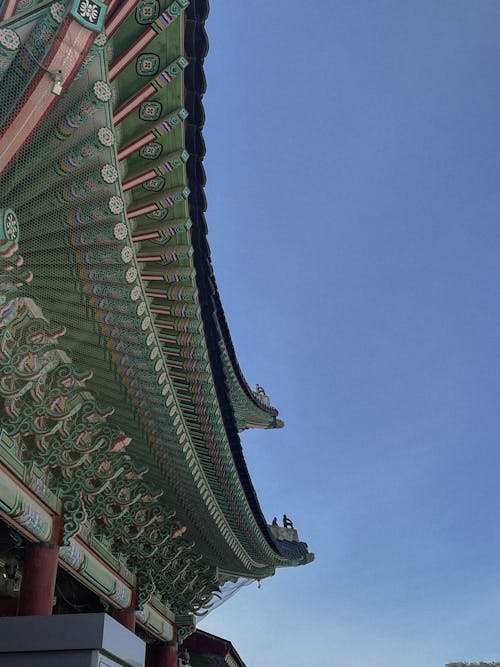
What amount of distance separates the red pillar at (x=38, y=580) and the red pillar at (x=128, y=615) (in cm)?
426

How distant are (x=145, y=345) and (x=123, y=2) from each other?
14.0 feet

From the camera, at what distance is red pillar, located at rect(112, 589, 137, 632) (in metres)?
14.0

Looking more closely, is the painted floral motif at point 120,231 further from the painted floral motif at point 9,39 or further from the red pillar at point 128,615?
the red pillar at point 128,615

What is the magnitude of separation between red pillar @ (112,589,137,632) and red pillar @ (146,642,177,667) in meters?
4.05

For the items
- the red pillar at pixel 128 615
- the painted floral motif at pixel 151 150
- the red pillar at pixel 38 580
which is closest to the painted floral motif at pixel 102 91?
the painted floral motif at pixel 151 150

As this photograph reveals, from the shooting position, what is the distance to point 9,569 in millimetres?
11734

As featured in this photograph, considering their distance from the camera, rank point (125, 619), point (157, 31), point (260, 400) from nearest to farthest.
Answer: point (157, 31)
point (125, 619)
point (260, 400)

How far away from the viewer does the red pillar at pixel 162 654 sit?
17.8 meters

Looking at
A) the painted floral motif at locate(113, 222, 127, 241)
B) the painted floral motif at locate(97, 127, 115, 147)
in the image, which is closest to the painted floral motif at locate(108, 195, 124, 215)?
the painted floral motif at locate(113, 222, 127, 241)

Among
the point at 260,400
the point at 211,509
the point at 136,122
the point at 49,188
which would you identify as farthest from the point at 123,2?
the point at 260,400

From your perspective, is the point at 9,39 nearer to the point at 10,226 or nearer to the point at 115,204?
the point at 10,226

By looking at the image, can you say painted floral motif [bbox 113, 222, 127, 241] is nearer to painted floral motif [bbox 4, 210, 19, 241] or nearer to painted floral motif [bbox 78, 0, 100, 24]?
painted floral motif [bbox 4, 210, 19, 241]

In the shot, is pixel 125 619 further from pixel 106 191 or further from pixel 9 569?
pixel 106 191

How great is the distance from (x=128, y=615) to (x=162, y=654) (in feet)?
14.4
